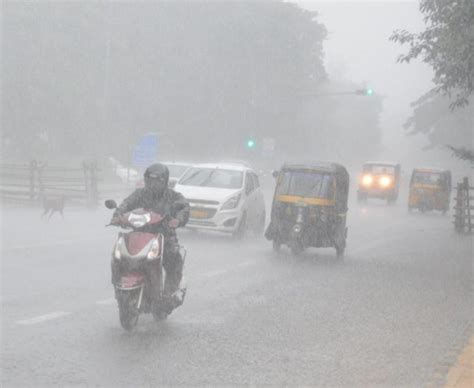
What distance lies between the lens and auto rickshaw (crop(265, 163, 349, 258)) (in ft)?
62.9

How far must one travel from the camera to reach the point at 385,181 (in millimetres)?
54000

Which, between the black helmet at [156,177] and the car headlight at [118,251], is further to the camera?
the black helmet at [156,177]

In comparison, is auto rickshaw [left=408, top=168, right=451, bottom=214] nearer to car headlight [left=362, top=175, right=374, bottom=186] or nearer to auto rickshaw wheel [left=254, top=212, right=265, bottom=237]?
car headlight [left=362, top=175, right=374, bottom=186]

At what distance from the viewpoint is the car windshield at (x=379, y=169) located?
2126 inches

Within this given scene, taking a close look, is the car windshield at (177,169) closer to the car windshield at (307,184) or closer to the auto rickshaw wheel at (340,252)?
the car windshield at (307,184)

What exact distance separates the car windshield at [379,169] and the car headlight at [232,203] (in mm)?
31778

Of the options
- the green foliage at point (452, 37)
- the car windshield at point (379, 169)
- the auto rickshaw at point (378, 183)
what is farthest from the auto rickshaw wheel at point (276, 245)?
the car windshield at point (379, 169)

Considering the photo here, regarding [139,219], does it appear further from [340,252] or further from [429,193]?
[429,193]

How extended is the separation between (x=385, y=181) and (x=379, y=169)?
788 mm

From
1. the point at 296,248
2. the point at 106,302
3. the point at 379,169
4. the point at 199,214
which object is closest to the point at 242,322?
the point at 106,302

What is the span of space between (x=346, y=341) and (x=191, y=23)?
217ft

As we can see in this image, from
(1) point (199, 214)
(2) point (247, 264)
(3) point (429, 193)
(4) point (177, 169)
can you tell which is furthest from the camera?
(3) point (429, 193)

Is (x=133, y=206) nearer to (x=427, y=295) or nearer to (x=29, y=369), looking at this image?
(x=29, y=369)

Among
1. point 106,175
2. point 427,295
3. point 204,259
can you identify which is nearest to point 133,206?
point 427,295
